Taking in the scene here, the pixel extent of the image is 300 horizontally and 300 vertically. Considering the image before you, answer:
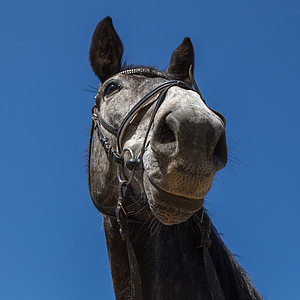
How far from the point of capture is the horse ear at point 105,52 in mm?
4230

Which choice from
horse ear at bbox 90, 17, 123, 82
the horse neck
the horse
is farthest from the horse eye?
the horse neck

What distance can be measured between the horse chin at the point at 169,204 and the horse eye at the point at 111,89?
136 cm

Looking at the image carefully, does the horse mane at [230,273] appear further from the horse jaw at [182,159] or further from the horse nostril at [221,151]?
the horse nostril at [221,151]

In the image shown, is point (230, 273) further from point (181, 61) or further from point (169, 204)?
point (181, 61)

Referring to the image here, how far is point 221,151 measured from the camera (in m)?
2.59

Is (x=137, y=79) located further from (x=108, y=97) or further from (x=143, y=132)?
(x=143, y=132)

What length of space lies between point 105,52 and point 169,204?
2386 mm

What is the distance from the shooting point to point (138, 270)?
125 inches

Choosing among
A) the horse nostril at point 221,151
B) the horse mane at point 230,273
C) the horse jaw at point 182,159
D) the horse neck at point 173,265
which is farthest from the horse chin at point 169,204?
the horse mane at point 230,273

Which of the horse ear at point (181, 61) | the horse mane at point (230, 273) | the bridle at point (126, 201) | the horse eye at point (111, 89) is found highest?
the horse ear at point (181, 61)

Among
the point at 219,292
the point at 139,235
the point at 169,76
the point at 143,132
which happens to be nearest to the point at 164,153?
the point at 143,132

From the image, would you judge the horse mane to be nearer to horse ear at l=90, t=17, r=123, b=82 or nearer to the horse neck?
the horse neck

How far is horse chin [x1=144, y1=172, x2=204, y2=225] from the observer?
259 cm

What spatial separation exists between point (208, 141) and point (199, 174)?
231 millimetres
